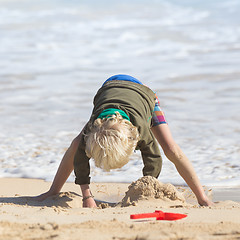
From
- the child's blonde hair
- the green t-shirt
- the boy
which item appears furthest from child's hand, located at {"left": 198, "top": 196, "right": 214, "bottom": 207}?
the child's blonde hair

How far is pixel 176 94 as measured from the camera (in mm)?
8914

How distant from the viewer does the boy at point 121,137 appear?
288 cm

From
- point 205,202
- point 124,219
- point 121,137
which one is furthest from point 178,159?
point 124,219

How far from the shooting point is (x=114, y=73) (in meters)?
11.4

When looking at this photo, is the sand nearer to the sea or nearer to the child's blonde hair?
the child's blonde hair

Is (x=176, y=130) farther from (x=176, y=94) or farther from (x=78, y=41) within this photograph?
(x=78, y=41)

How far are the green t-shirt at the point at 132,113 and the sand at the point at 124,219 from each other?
20 centimetres

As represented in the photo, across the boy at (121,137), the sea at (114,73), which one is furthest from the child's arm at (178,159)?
the sea at (114,73)

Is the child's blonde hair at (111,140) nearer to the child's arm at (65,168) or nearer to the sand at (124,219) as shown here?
the sand at (124,219)

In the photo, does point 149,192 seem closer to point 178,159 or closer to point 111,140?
point 178,159

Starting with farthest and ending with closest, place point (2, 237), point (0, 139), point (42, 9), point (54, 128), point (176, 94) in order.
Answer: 1. point (42, 9)
2. point (176, 94)
3. point (54, 128)
4. point (0, 139)
5. point (2, 237)

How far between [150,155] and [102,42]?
1480 cm

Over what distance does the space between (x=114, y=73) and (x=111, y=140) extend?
8656 millimetres

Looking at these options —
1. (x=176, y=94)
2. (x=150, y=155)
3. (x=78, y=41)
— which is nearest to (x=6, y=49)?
(x=78, y=41)
